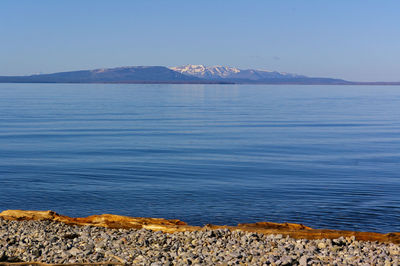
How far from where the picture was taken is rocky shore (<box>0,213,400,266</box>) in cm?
1136

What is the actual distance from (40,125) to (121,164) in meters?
23.8

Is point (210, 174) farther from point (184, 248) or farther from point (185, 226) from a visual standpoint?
point (184, 248)

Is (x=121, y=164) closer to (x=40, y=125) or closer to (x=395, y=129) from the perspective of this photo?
(x=40, y=125)

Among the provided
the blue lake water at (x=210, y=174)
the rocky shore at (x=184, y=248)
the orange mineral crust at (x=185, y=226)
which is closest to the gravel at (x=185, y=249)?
the rocky shore at (x=184, y=248)

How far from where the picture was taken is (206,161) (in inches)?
1145

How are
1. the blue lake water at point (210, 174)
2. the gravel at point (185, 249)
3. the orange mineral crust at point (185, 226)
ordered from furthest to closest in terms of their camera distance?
the blue lake water at point (210, 174) < the orange mineral crust at point (185, 226) < the gravel at point (185, 249)

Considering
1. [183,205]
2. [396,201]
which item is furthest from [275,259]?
[396,201]

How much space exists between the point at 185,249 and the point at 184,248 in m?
0.07

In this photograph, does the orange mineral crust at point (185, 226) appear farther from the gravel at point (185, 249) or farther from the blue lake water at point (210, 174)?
the blue lake water at point (210, 174)

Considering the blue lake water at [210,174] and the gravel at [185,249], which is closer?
the gravel at [185,249]

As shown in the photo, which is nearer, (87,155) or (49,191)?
(49,191)

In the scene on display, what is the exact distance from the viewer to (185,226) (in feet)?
47.9

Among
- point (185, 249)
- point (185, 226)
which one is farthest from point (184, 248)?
point (185, 226)

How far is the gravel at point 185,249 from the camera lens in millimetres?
11352
